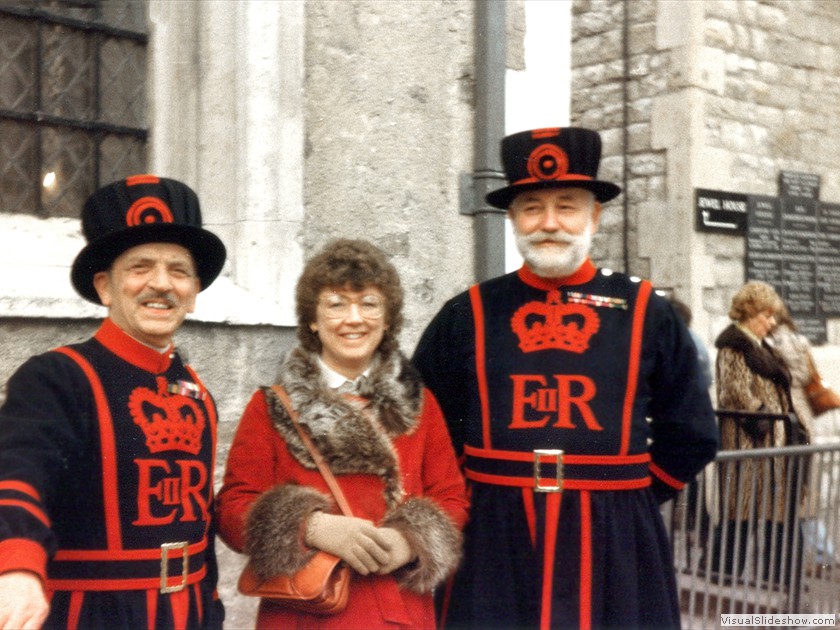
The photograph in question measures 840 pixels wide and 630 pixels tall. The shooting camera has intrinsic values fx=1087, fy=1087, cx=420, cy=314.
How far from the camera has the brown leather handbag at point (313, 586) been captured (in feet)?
8.05

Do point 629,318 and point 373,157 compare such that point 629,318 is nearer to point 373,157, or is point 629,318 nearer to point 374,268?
point 374,268

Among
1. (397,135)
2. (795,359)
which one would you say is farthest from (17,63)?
(795,359)

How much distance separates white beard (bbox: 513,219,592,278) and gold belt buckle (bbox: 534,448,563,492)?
0.49 meters

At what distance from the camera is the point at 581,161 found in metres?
2.98

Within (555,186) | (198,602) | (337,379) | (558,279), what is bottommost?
(198,602)

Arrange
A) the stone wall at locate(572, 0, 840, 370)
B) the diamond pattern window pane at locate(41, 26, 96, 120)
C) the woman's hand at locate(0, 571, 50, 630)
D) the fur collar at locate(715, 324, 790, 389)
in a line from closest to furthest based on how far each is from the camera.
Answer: the woman's hand at locate(0, 571, 50, 630) → the diamond pattern window pane at locate(41, 26, 96, 120) → the fur collar at locate(715, 324, 790, 389) → the stone wall at locate(572, 0, 840, 370)

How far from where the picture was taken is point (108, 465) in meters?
2.28

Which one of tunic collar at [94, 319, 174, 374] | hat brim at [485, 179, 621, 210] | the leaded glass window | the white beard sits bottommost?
tunic collar at [94, 319, 174, 374]

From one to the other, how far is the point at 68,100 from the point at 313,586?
214 cm

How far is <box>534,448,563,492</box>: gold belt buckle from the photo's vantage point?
9.33ft

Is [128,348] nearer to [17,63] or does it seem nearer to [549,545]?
[549,545]

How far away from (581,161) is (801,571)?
9.35ft

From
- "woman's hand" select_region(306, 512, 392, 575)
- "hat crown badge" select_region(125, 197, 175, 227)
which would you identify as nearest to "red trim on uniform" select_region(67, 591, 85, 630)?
"woman's hand" select_region(306, 512, 392, 575)

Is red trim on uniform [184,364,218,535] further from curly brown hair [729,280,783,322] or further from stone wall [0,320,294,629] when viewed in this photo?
curly brown hair [729,280,783,322]
